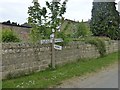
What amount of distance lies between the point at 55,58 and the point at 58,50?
1.90ft

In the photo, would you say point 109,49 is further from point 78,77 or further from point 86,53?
point 78,77

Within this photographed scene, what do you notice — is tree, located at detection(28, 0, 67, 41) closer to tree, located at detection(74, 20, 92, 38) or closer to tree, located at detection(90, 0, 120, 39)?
tree, located at detection(74, 20, 92, 38)

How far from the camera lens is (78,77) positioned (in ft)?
40.3

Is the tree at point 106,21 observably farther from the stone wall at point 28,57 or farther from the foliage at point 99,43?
the stone wall at point 28,57

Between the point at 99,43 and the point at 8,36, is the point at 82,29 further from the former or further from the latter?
the point at 8,36

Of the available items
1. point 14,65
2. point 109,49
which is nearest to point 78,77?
point 14,65

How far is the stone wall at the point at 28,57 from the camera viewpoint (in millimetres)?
11039

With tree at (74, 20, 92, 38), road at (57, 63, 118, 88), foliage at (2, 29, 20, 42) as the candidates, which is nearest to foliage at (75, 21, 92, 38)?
tree at (74, 20, 92, 38)

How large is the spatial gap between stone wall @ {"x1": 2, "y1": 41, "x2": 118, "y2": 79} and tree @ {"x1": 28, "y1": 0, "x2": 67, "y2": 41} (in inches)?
34.8

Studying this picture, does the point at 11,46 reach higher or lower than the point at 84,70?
higher

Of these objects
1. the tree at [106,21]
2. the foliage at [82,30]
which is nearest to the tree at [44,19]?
the foliage at [82,30]

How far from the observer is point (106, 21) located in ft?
124

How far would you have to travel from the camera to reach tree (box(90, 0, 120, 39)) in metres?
37.2

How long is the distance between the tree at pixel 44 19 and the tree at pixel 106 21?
2324 centimetres
